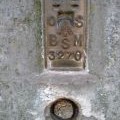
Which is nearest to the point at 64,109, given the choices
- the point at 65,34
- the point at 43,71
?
the point at 43,71

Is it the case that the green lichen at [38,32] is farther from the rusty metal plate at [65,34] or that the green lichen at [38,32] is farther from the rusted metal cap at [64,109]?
the rusted metal cap at [64,109]

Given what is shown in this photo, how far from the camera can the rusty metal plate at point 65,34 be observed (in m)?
2.05

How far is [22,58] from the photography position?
2.14 meters

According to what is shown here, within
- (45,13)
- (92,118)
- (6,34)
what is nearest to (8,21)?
(6,34)

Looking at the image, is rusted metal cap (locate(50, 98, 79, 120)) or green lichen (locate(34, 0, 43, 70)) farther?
rusted metal cap (locate(50, 98, 79, 120))

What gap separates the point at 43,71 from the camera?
216 cm

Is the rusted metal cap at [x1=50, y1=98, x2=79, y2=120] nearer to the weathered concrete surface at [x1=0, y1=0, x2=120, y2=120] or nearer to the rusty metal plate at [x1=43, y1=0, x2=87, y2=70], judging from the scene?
the weathered concrete surface at [x1=0, y1=0, x2=120, y2=120]

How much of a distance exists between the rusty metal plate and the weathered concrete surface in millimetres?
42

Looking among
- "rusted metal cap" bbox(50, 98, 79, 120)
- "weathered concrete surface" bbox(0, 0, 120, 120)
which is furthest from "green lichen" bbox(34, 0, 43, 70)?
"rusted metal cap" bbox(50, 98, 79, 120)

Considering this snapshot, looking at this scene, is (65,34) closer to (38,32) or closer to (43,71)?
(38,32)

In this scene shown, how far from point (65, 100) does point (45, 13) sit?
551mm

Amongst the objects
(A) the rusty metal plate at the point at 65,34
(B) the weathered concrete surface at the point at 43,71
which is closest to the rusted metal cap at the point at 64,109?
(B) the weathered concrete surface at the point at 43,71

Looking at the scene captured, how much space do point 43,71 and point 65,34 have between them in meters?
0.27

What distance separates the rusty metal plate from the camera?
2.05 metres
